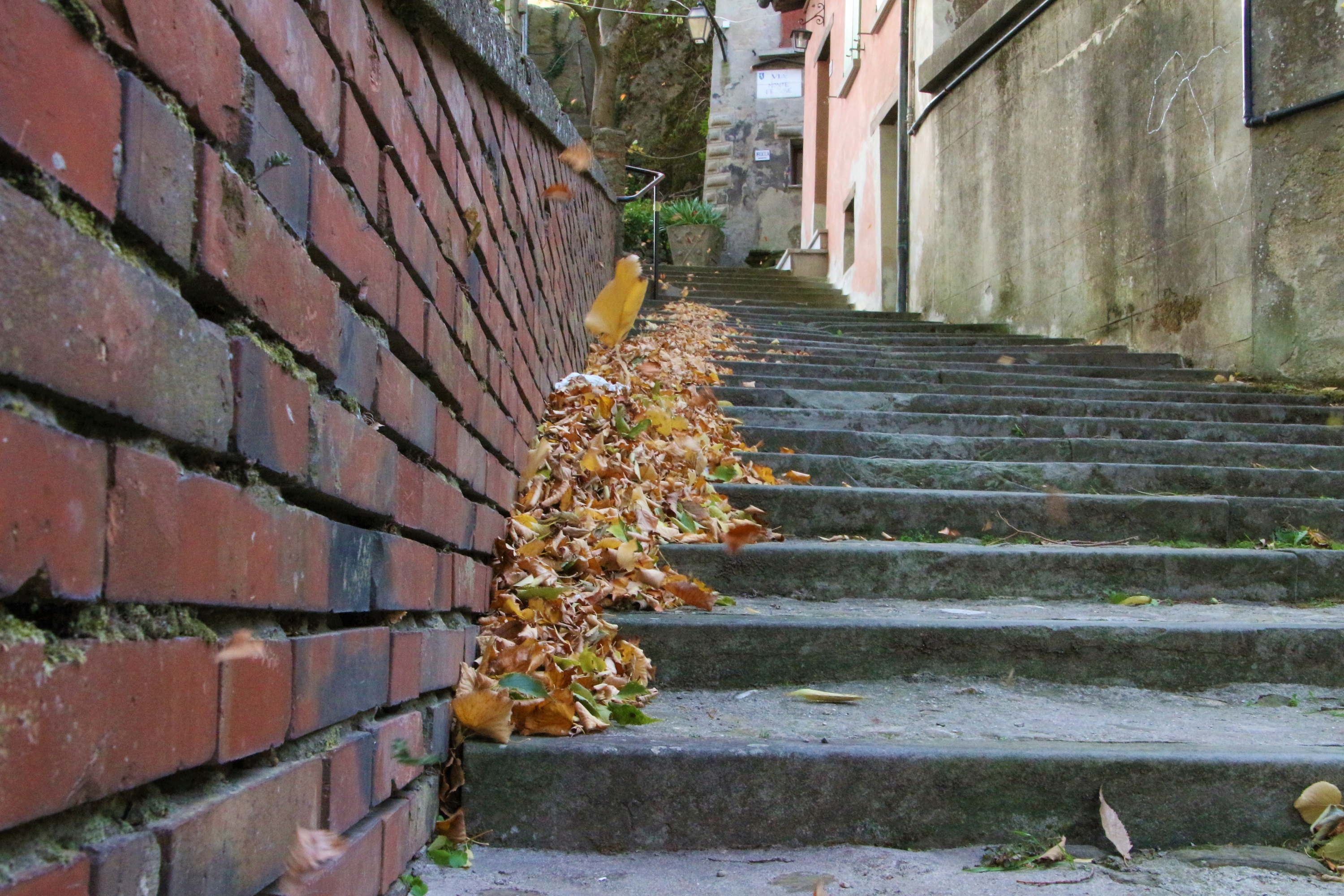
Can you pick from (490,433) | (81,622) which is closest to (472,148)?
(490,433)

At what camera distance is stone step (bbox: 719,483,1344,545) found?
10.3 feet

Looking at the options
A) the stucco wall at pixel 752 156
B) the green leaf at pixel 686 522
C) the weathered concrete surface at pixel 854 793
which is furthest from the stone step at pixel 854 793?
the stucco wall at pixel 752 156

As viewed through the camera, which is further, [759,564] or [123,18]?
[759,564]

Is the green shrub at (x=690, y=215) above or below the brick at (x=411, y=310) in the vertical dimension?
above

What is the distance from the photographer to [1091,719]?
6.70 ft

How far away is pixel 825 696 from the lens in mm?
2098

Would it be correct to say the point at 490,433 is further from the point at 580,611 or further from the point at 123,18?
the point at 123,18

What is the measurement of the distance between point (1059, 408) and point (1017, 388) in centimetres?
43

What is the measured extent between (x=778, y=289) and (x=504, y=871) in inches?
428

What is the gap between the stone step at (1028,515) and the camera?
3.15 metres

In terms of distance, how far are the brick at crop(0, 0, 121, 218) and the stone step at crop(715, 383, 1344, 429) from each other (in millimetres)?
3899

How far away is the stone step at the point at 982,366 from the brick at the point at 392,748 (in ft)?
13.1

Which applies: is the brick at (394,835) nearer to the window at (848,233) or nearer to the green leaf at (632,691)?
the green leaf at (632,691)

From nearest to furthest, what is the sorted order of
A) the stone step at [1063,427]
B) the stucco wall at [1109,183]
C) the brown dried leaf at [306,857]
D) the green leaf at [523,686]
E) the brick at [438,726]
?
the brown dried leaf at [306,857], the brick at [438,726], the green leaf at [523,686], the stone step at [1063,427], the stucco wall at [1109,183]
